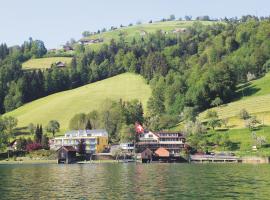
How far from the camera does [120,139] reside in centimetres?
19338

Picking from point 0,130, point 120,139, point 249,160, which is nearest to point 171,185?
point 249,160

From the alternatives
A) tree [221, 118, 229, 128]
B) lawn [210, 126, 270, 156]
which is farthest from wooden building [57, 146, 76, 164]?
tree [221, 118, 229, 128]

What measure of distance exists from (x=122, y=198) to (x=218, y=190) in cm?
1435

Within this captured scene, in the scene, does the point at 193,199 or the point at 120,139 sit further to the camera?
the point at 120,139

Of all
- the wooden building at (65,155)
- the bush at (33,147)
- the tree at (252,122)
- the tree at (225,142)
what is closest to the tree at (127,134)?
the wooden building at (65,155)

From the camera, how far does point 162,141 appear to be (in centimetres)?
18388

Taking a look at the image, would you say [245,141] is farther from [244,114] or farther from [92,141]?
[92,141]

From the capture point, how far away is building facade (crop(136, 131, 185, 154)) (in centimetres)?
17925

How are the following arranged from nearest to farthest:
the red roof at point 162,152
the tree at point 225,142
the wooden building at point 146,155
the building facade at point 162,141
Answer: the tree at point 225,142
the wooden building at point 146,155
the red roof at point 162,152
the building facade at point 162,141

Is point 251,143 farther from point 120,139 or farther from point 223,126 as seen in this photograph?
point 120,139

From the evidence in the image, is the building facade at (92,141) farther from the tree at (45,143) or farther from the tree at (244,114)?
the tree at (244,114)

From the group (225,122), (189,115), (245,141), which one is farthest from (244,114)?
(189,115)

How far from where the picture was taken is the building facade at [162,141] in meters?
179

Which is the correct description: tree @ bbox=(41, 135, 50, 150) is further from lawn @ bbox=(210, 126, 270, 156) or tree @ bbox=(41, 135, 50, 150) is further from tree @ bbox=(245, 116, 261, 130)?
tree @ bbox=(245, 116, 261, 130)
